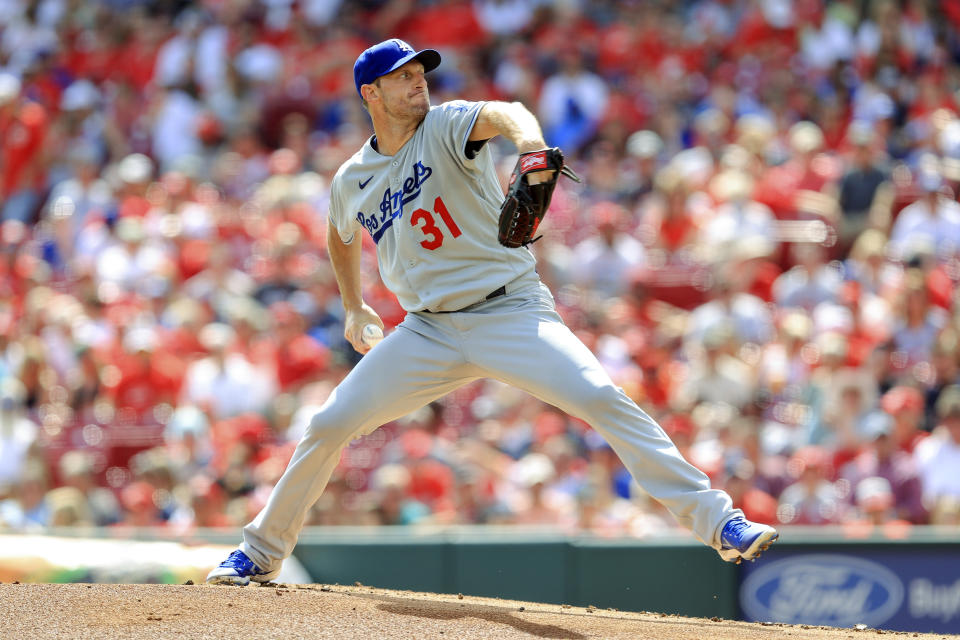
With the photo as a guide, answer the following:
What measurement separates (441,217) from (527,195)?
57 centimetres

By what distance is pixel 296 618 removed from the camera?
421 cm

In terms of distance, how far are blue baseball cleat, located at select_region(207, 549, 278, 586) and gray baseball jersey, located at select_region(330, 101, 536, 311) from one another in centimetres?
112

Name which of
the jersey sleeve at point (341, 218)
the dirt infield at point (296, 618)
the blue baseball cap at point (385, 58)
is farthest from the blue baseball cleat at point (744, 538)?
the blue baseball cap at point (385, 58)

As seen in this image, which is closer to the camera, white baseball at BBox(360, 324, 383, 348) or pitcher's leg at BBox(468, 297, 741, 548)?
pitcher's leg at BBox(468, 297, 741, 548)

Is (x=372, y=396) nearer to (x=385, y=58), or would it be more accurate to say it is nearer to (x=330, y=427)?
(x=330, y=427)

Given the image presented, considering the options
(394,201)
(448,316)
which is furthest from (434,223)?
(448,316)

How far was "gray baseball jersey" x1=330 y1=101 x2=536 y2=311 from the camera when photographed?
4375mm

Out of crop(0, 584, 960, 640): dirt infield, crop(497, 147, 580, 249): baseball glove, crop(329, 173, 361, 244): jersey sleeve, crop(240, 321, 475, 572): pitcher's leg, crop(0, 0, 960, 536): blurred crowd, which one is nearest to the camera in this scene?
crop(497, 147, 580, 249): baseball glove

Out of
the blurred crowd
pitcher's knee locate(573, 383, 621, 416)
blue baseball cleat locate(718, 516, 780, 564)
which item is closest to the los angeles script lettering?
pitcher's knee locate(573, 383, 621, 416)

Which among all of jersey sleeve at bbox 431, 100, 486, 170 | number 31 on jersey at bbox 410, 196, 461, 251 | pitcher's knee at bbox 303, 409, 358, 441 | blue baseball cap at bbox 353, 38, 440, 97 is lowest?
pitcher's knee at bbox 303, 409, 358, 441

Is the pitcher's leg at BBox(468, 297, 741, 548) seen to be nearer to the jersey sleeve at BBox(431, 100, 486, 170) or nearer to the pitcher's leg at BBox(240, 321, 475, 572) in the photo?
the pitcher's leg at BBox(240, 321, 475, 572)

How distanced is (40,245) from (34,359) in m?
2.26

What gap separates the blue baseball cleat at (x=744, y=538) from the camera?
13.5ft

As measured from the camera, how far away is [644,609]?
6.89 m
